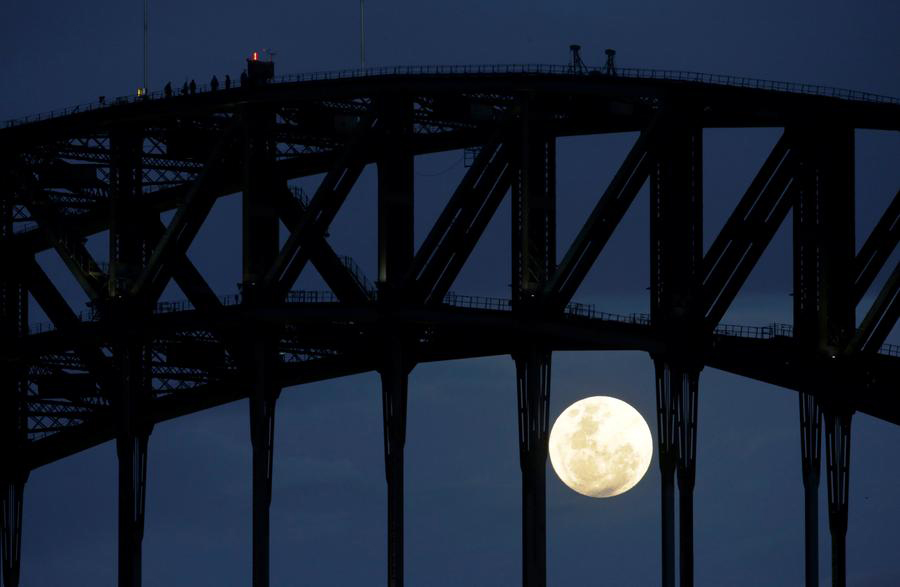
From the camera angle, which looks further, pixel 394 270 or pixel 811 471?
pixel 394 270

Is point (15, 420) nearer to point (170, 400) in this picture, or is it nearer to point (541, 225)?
point (170, 400)

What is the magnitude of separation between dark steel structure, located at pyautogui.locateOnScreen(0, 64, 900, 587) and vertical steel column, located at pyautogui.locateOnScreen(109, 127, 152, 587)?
0.47ft

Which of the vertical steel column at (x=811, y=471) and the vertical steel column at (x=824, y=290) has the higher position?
the vertical steel column at (x=824, y=290)

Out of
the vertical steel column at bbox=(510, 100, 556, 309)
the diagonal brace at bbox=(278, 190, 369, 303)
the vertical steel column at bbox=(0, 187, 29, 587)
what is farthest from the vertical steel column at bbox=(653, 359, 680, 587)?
the vertical steel column at bbox=(0, 187, 29, 587)

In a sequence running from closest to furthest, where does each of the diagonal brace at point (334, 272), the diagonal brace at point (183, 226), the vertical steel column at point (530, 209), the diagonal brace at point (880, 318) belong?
the diagonal brace at point (880, 318)
the vertical steel column at point (530, 209)
the diagonal brace at point (334, 272)
the diagonal brace at point (183, 226)

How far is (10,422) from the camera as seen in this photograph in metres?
149

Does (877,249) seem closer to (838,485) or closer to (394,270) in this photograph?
(838,485)

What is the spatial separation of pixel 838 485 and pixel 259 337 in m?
35.1

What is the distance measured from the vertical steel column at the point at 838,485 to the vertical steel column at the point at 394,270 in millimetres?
25084

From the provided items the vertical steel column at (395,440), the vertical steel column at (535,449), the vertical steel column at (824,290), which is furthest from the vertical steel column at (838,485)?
the vertical steel column at (395,440)

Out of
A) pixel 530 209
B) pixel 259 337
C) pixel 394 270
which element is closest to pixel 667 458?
pixel 530 209

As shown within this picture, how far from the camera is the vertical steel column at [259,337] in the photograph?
131 m

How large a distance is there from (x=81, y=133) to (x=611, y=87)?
3637cm

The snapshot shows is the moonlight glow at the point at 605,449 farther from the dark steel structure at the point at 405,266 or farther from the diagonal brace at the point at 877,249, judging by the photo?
the diagonal brace at the point at 877,249
